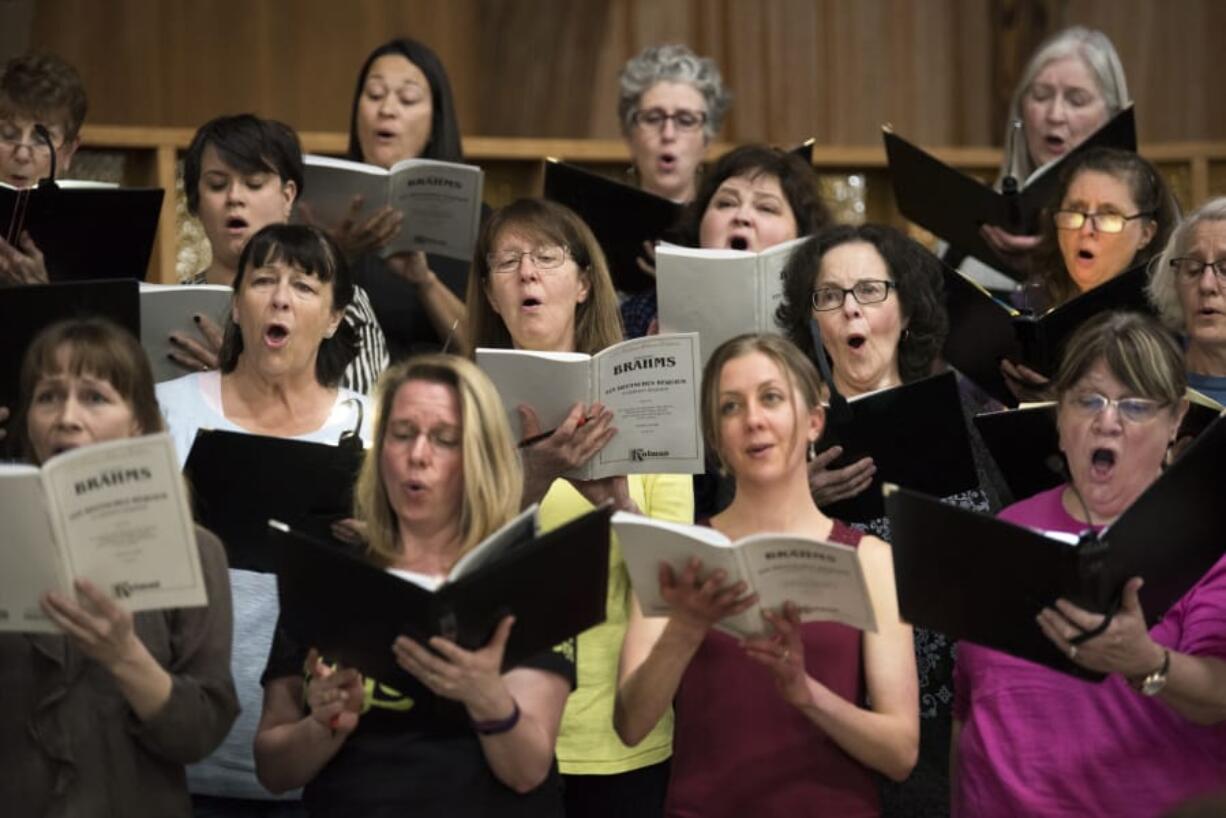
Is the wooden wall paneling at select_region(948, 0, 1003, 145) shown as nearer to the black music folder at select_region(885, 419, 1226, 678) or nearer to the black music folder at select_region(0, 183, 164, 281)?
the black music folder at select_region(0, 183, 164, 281)

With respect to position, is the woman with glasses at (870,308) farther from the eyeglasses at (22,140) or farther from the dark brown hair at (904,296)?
the eyeglasses at (22,140)

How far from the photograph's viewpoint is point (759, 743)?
312 centimetres

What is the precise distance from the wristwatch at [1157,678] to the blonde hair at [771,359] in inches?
26.3

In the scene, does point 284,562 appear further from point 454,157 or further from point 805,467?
point 454,157

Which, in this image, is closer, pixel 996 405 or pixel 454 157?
pixel 996 405

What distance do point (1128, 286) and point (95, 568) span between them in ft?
6.74

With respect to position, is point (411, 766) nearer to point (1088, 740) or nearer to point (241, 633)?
point (241, 633)

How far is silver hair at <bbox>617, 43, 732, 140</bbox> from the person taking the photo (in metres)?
5.04

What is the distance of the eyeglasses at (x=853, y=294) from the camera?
388cm

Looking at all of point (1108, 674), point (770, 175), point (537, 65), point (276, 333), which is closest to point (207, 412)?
point (276, 333)

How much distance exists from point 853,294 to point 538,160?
194 cm

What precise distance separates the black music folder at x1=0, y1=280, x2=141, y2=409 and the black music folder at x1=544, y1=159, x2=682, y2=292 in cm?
108

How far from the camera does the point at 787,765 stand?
122 inches

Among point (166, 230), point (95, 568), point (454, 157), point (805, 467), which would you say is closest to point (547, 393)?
point (805, 467)
